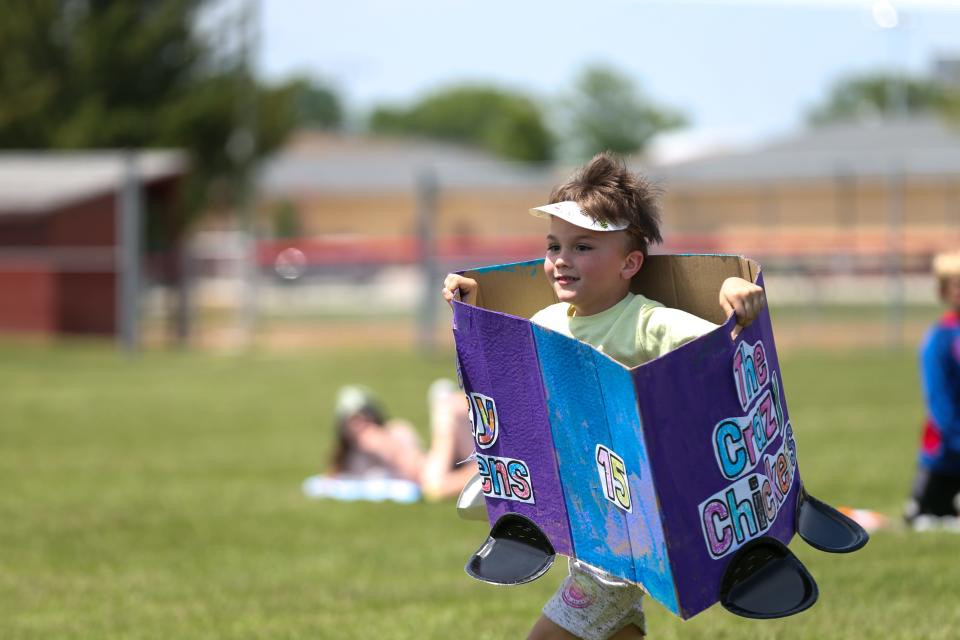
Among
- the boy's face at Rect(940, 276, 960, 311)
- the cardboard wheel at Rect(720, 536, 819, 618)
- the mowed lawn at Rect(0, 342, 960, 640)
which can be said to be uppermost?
the boy's face at Rect(940, 276, 960, 311)

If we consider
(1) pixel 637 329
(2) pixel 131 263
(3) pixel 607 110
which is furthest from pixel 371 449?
(3) pixel 607 110

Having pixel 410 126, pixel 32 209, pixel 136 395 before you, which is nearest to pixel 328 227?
pixel 32 209

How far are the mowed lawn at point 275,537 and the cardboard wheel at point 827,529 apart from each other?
179cm

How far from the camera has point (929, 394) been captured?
7.61 metres

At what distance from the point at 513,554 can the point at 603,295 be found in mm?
782

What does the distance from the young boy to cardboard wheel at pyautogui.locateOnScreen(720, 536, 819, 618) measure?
0.40 m

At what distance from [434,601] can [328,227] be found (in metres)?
50.7

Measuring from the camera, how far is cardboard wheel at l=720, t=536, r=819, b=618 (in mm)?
3541

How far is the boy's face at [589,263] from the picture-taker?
386 cm

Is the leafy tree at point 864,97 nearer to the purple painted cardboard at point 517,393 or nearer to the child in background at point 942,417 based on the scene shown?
the child in background at point 942,417

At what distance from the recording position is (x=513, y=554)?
393 cm

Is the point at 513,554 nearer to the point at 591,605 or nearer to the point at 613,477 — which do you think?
the point at 591,605

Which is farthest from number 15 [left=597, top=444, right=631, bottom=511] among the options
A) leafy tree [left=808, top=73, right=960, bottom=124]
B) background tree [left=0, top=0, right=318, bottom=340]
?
leafy tree [left=808, top=73, right=960, bottom=124]

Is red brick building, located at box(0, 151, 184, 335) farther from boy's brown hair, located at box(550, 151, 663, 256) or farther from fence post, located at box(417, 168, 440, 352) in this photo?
boy's brown hair, located at box(550, 151, 663, 256)
